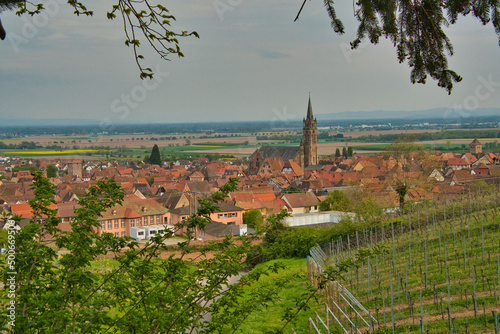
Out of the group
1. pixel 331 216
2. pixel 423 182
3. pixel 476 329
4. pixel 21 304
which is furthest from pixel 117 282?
pixel 331 216

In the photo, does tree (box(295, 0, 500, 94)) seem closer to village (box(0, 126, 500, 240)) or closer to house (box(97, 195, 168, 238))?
village (box(0, 126, 500, 240))

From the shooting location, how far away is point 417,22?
3.29 meters

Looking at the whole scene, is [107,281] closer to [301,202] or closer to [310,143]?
[301,202]

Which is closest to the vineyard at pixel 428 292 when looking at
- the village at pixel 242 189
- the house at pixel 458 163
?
the village at pixel 242 189

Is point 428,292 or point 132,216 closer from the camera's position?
point 428,292

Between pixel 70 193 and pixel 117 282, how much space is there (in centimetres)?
4648

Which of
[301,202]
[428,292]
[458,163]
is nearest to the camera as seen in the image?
[428,292]

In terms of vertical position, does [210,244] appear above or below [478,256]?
above

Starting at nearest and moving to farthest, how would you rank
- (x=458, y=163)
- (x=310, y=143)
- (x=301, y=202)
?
(x=301, y=202)
(x=458, y=163)
(x=310, y=143)

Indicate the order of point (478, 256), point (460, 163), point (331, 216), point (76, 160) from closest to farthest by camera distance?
point (478, 256) < point (331, 216) < point (460, 163) < point (76, 160)

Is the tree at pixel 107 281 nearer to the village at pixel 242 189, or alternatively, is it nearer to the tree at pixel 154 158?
the village at pixel 242 189

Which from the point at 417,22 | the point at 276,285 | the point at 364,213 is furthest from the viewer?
the point at 364,213

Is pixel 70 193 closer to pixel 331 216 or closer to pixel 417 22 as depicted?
pixel 331 216

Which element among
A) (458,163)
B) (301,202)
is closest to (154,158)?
(458,163)
